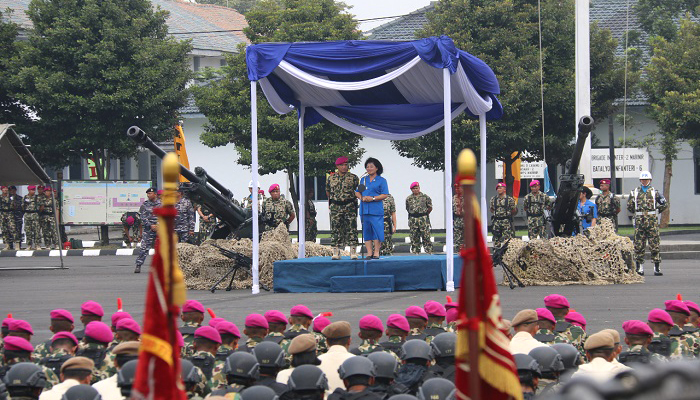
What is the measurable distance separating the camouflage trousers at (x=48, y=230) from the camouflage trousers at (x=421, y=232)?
1140 centimetres

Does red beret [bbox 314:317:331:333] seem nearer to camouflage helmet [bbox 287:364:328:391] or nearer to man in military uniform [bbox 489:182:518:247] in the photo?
camouflage helmet [bbox 287:364:328:391]

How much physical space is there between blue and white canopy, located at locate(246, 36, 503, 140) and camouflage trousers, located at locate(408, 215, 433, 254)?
242 inches

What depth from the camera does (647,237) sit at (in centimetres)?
1780

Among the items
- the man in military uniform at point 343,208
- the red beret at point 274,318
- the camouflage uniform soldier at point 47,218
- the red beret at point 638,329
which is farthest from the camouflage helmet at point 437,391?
the camouflage uniform soldier at point 47,218

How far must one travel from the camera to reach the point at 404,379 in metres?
6.51

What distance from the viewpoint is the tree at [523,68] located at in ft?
94.4

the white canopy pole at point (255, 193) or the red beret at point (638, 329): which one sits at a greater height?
the white canopy pole at point (255, 193)

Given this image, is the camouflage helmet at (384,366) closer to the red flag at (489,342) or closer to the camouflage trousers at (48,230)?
the red flag at (489,342)

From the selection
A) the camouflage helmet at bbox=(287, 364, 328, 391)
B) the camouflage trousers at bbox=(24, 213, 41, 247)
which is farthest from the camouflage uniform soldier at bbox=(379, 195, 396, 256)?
the camouflage helmet at bbox=(287, 364, 328, 391)

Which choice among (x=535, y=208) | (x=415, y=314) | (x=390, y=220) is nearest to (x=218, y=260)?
(x=390, y=220)

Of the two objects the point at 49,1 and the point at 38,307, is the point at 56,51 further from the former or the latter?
the point at 38,307

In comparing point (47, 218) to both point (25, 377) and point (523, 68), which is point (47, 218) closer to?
point (523, 68)

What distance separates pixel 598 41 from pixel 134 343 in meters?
26.4

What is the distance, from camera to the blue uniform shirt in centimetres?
1566
